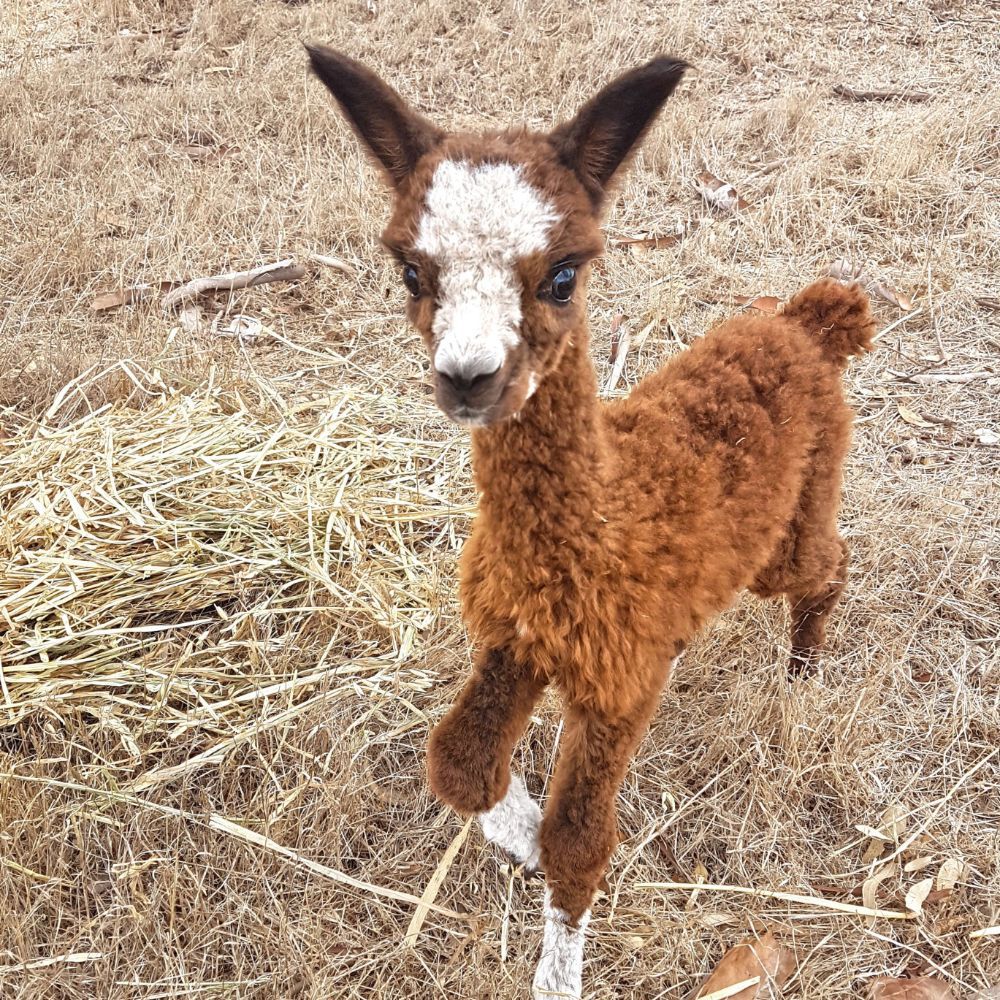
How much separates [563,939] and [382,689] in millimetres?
886

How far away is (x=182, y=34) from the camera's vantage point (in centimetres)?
646

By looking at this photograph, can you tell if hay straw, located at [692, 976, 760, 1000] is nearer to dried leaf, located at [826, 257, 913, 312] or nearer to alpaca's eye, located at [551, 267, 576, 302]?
alpaca's eye, located at [551, 267, 576, 302]

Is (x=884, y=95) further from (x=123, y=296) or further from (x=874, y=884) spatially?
(x=874, y=884)

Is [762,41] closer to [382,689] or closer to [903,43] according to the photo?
[903,43]

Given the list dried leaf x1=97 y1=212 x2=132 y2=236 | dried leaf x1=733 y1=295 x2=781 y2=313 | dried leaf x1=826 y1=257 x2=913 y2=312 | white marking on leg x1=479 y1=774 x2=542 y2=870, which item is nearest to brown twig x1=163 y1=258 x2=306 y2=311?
dried leaf x1=97 y1=212 x2=132 y2=236

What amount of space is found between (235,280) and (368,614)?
2.21m

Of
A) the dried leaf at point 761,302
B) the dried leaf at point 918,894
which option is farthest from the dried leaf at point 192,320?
the dried leaf at point 918,894

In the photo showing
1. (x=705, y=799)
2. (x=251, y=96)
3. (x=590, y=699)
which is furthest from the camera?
(x=251, y=96)

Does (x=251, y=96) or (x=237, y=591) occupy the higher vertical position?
(x=251, y=96)

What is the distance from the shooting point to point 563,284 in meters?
1.55

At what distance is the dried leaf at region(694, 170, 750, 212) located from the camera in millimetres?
4461

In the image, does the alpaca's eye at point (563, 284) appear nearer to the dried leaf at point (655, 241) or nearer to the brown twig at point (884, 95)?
the dried leaf at point (655, 241)

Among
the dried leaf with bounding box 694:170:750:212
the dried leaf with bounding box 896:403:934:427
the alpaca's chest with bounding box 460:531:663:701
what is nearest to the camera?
the alpaca's chest with bounding box 460:531:663:701

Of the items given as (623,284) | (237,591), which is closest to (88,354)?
(237,591)
